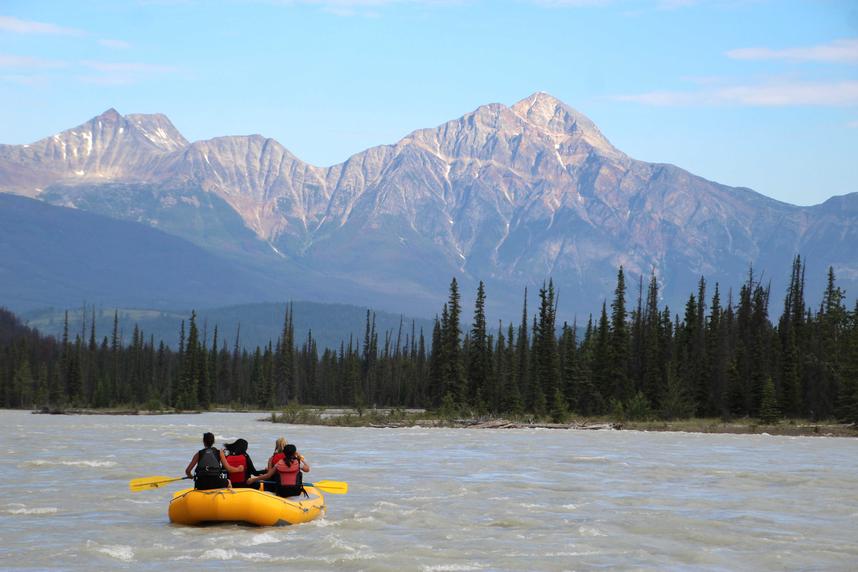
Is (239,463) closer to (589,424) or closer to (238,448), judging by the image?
(238,448)

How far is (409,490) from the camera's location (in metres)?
44.2

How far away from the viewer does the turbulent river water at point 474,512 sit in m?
30.0

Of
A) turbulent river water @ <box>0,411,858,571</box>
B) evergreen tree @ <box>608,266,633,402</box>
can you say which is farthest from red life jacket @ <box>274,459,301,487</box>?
evergreen tree @ <box>608,266,633,402</box>

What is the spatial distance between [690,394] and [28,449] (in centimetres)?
6292

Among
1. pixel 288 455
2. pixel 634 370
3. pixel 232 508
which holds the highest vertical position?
pixel 634 370

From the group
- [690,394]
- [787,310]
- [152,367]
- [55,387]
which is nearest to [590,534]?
[690,394]

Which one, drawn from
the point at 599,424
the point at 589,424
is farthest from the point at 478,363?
the point at 599,424

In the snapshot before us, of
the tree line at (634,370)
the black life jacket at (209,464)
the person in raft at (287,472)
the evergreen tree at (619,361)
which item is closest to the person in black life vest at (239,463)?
the person in raft at (287,472)

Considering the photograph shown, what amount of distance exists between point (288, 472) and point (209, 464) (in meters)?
2.88

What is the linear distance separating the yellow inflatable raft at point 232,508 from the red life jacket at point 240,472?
123cm

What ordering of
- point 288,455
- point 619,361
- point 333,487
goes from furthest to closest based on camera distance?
point 619,361 < point 333,487 < point 288,455

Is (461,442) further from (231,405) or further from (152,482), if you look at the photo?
(231,405)

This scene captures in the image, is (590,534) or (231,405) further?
(231,405)

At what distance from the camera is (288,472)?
35.7 metres
